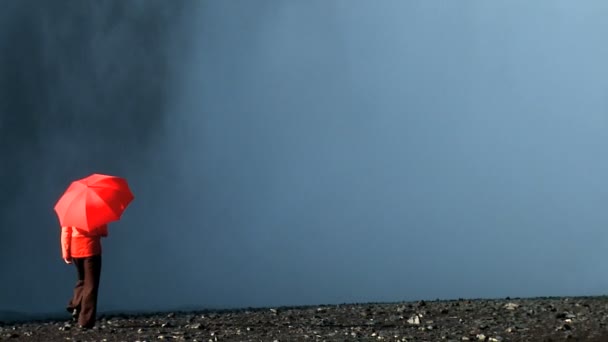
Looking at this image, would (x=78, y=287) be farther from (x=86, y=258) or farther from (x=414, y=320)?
(x=414, y=320)

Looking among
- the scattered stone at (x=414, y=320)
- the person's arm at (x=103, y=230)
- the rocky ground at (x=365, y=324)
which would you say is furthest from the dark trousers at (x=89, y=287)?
the scattered stone at (x=414, y=320)

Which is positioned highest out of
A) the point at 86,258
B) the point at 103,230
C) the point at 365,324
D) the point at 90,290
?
the point at 103,230

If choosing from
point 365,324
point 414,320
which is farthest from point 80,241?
point 414,320

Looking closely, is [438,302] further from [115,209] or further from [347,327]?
[115,209]

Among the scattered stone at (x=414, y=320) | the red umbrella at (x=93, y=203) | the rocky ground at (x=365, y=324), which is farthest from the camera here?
the scattered stone at (x=414, y=320)

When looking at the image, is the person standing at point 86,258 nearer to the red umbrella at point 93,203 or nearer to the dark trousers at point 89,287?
the dark trousers at point 89,287

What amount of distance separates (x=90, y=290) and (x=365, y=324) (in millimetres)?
5509

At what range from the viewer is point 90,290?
18.5m

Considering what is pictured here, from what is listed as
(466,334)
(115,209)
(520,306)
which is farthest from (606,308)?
(115,209)

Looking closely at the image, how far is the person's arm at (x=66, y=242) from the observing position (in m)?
18.5

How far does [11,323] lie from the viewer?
20828mm

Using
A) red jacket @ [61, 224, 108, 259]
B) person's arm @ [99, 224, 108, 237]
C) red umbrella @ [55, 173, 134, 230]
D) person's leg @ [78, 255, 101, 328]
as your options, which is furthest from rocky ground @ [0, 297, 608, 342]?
red umbrella @ [55, 173, 134, 230]

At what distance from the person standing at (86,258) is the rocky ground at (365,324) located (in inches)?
15.5

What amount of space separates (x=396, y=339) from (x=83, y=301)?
21.3 ft
